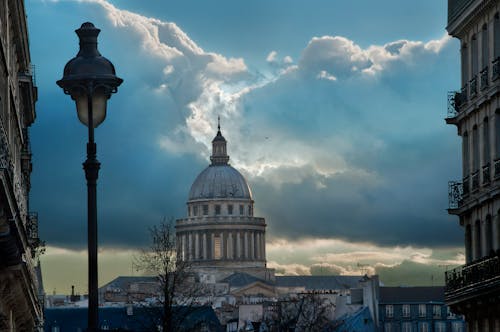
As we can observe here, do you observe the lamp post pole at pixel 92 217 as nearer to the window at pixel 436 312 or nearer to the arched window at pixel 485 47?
the arched window at pixel 485 47

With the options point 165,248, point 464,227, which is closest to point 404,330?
point 165,248

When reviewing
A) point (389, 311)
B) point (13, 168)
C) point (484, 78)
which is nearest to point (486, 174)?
point (484, 78)

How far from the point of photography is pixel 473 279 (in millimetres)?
60500

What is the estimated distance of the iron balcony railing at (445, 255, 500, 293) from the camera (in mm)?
57250

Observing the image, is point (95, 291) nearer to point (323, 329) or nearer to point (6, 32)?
point (6, 32)

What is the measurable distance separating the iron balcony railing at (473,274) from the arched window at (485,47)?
5730 millimetres

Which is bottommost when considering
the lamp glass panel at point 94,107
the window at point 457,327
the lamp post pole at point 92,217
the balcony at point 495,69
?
the lamp post pole at point 92,217

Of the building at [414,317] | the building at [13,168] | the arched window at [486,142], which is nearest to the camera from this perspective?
the building at [13,168]

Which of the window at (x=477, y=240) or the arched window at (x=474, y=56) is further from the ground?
the arched window at (x=474, y=56)

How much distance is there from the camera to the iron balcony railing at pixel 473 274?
57250 millimetres

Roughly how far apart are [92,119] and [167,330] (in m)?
45.2

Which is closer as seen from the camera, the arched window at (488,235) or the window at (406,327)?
the arched window at (488,235)

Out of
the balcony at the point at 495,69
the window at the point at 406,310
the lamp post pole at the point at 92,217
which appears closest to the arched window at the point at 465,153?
the balcony at the point at 495,69

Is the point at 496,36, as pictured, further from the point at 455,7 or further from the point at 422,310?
the point at 422,310
